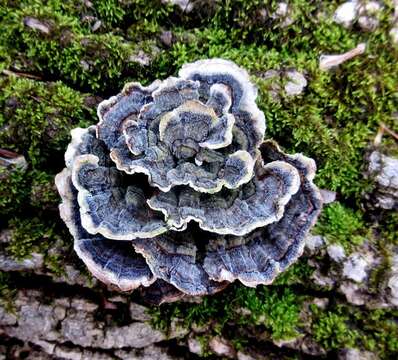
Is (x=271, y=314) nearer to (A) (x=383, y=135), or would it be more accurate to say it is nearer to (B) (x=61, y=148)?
(A) (x=383, y=135)

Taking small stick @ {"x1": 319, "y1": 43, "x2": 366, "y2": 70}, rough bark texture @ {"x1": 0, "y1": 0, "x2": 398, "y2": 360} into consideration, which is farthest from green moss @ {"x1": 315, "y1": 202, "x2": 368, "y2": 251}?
small stick @ {"x1": 319, "y1": 43, "x2": 366, "y2": 70}

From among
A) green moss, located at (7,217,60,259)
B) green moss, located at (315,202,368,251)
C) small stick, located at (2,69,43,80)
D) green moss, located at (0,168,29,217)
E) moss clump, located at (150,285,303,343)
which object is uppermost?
small stick, located at (2,69,43,80)

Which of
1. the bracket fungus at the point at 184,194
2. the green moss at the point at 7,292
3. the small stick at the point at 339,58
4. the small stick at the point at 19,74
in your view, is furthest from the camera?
the small stick at the point at 339,58

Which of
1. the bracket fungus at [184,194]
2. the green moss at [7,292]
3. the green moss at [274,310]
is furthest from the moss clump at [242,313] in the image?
the green moss at [7,292]

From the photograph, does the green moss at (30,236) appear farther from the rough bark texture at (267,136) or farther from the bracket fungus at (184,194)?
the bracket fungus at (184,194)

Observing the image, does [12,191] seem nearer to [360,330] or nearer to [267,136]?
[267,136]

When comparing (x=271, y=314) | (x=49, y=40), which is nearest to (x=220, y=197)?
(x=271, y=314)

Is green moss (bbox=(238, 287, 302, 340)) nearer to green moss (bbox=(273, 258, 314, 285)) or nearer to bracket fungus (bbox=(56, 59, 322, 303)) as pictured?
green moss (bbox=(273, 258, 314, 285))
